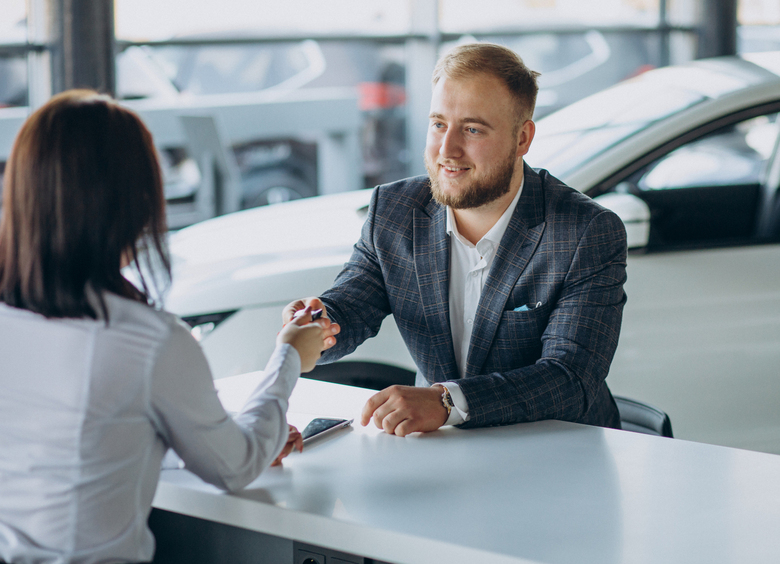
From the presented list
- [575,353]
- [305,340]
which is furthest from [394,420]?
[575,353]

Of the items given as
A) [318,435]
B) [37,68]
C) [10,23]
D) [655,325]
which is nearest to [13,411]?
[318,435]

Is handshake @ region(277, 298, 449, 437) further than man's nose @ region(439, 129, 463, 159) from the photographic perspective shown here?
No

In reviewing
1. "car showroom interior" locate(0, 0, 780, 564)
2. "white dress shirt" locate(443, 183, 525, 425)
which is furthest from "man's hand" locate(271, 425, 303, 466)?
"white dress shirt" locate(443, 183, 525, 425)

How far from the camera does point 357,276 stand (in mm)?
2264

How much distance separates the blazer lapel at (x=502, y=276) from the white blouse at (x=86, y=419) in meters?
0.93

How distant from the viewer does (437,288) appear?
7.06 feet

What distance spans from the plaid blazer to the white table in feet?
0.47

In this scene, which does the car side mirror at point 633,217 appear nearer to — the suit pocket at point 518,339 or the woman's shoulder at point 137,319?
the suit pocket at point 518,339

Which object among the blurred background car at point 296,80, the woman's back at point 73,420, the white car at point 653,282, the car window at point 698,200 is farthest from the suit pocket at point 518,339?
the blurred background car at point 296,80

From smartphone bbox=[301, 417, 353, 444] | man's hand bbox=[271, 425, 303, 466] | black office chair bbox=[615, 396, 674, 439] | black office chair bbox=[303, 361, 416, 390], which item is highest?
man's hand bbox=[271, 425, 303, 466]

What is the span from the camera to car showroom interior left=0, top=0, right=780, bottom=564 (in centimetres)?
120

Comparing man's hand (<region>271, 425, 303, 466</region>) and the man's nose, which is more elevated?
the man's nose

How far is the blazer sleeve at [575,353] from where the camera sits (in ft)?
5.71

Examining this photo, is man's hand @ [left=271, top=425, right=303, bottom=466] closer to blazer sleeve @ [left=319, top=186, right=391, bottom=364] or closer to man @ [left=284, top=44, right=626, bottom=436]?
man @ [left=284, top=44, right=626, bottom=436]
